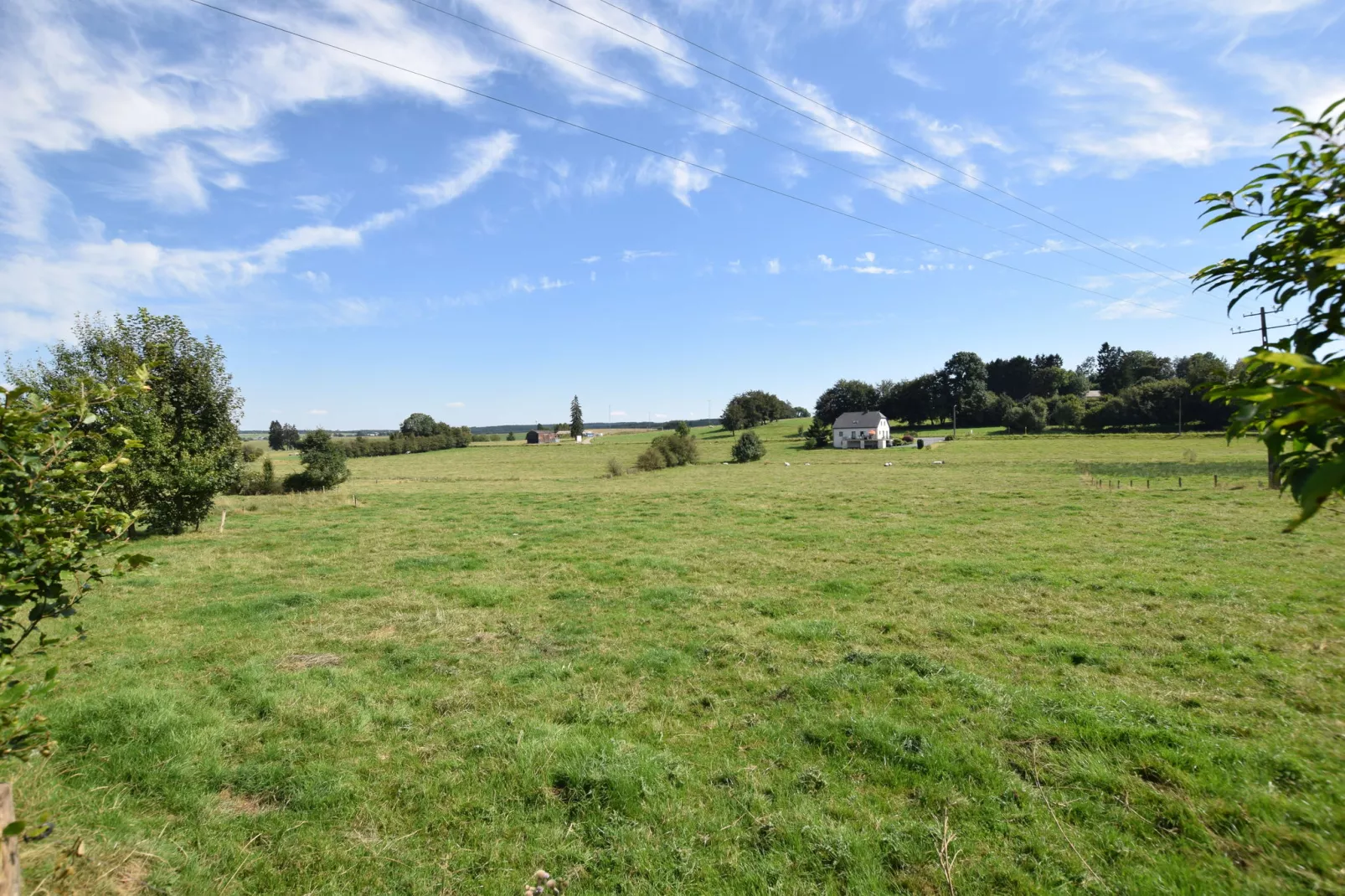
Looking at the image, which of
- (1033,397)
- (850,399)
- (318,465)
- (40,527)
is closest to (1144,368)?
(1033,397)

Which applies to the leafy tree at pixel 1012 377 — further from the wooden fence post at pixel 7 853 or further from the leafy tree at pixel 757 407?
the wooden fence post at pixel 7 853

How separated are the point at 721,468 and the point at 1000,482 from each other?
2652 centimetres

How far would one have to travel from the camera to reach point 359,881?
4.64 metres

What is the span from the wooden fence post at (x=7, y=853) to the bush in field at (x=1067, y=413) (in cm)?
10486

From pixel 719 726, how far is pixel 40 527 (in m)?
5.97

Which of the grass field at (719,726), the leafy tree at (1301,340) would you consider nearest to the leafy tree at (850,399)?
the grass field at (719,726)

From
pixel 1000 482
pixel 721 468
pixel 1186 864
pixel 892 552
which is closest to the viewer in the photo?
pixel 1186 864

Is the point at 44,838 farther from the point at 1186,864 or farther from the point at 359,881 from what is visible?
the point at 1186,864

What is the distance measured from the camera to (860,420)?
89875mm

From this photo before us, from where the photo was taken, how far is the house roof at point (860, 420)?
8875 centimetres

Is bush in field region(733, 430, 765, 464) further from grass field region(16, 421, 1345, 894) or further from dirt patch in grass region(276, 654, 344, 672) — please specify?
dirt patch in grass region(276, 654, 344, 672)

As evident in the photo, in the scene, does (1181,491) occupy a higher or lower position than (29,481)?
lower

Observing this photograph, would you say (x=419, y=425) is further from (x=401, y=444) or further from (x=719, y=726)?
(x=719, y=726)

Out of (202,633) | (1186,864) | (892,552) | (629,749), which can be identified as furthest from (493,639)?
(892,552)
